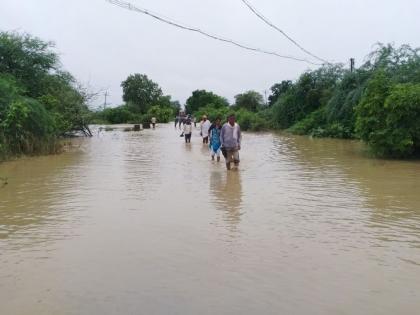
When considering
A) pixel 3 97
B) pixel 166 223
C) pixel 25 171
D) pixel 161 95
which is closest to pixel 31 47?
pixel 3 97

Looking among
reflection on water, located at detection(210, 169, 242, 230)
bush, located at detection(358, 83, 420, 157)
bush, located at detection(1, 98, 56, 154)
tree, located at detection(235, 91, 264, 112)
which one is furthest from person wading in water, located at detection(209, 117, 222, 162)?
tree, located at detection(235, 91, 264, 112)

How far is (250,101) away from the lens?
71.2 meters

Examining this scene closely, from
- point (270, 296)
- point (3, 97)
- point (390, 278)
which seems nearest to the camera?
point (270, 296)

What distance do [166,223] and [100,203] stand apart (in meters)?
2.21

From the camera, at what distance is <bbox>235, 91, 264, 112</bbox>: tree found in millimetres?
70963

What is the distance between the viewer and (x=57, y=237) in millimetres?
7398

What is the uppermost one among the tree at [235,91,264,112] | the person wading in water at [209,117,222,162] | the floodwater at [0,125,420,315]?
the tree at [235,91,264,112]

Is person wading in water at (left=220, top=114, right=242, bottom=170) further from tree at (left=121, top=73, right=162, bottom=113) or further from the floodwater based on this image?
tree at (left=121, top=73, right=162, bottom=113)

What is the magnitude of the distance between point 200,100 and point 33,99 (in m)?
75.9

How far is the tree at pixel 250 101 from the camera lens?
71.0m

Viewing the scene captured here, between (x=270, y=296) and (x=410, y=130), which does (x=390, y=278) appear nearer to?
(x=270, y=296)

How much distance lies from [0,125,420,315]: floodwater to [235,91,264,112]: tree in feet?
189

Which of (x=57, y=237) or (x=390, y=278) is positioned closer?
(x=390, y=278)

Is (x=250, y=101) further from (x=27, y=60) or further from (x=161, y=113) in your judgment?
(x=27, y=60)
